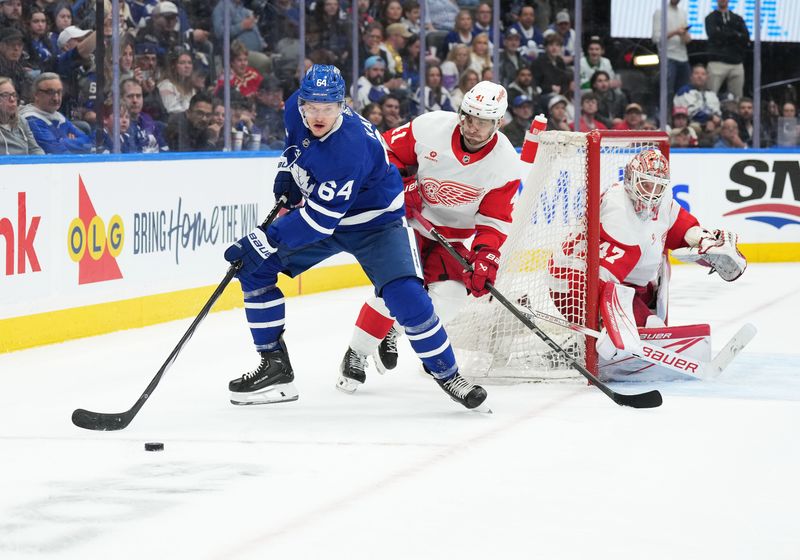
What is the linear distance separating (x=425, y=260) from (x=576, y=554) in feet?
7.39

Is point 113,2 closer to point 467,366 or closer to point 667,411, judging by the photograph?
point 467,366

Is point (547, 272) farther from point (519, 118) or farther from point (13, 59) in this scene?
point (519, 118)

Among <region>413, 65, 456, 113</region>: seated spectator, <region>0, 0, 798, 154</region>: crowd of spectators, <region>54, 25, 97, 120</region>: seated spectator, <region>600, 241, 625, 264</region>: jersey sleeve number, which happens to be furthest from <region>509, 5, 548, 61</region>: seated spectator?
<region>600, 241, 625, 264</region>: jersey sleeve number

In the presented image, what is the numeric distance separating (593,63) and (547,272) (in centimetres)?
494

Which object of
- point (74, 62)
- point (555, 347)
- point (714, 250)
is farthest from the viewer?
point (74, 62)

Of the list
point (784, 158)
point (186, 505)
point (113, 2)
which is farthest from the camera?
point (784, 158)

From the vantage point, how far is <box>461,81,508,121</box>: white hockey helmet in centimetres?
425

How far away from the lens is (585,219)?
15.6 feet

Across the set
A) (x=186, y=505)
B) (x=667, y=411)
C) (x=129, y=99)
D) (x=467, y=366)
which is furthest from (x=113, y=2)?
(x=186, y=505)

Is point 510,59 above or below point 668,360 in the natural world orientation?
above

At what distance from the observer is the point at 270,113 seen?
779cm

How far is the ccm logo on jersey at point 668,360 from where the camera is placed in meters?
4.56

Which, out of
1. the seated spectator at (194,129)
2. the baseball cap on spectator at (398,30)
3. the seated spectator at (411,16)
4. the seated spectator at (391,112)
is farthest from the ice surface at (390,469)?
the seated spectator at (411,16)

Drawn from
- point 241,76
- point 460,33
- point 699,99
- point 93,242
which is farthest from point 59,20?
point 699,99
